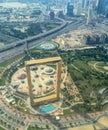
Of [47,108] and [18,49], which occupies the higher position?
[18,49]

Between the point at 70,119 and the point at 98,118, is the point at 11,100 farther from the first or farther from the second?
the point at 98,118

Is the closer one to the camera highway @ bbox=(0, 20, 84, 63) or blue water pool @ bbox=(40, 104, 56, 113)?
blue water pool @ bbox=(40, 104, 56, 113)

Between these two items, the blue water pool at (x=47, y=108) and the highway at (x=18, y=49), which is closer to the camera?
the blue water pool at (x=47, y=108)

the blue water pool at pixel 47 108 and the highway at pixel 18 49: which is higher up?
the highway at pixel 18 49

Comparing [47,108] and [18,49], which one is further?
[18,49]

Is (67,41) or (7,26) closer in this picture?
(67,41)

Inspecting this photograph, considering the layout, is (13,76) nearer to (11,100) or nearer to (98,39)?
(11,100)

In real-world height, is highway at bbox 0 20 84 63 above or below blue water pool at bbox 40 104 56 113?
above

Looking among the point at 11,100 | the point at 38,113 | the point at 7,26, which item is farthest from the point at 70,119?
the point at 7,26

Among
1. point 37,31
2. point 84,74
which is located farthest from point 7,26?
point 84,74

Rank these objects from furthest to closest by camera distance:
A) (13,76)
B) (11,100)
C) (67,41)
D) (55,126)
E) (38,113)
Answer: (67,41)
(13,76)
(11,100)
(38,113)
(55,126)

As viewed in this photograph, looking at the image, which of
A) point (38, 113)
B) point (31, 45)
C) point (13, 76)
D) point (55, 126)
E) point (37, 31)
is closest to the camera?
point (55, 126)
